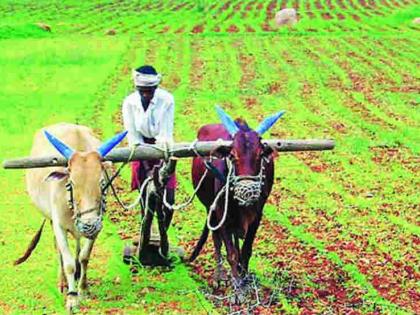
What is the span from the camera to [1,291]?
762 centimetres

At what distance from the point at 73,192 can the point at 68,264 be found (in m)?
0.87

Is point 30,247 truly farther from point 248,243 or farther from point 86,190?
point 248,243

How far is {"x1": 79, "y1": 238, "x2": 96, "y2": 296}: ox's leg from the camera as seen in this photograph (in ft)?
23.3

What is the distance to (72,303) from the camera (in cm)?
692

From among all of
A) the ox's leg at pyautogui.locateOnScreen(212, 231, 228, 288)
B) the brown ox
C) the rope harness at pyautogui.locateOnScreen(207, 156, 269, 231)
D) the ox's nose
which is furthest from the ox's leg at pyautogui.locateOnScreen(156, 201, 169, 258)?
the ox's nose

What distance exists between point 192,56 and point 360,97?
7.57 metres

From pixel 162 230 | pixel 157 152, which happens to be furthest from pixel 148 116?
pixel 162 230

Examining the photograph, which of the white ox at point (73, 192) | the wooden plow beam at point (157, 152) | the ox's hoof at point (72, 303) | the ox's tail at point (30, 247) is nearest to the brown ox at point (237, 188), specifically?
the wooden plow beam at point (157, 152)

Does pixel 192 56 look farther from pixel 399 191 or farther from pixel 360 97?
pixel 399 191

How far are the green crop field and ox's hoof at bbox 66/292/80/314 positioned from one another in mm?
93

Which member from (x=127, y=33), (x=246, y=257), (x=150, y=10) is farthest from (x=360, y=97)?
(x=150, y=10)

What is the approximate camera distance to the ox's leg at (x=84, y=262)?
709cm

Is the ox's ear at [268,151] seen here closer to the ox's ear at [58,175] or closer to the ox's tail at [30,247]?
the ox's ear at [58,175]

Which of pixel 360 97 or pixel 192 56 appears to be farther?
pixel 192 56
